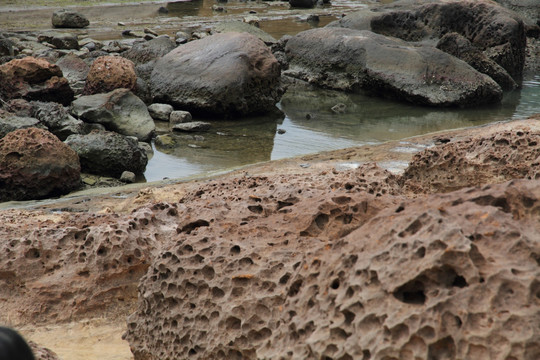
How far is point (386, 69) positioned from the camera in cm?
1216

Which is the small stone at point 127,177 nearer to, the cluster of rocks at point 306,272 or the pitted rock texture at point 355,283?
the cluster of rocks at point 306,272

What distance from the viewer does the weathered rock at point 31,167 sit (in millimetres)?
6973

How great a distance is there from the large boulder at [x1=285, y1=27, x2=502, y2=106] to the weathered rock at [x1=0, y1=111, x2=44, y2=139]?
6.15 m

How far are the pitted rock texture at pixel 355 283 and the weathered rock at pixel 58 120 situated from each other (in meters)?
6.12

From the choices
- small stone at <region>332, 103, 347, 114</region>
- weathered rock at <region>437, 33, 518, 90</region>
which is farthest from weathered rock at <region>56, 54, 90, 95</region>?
weathered rock at <region>437, 33, 518, 90</region>

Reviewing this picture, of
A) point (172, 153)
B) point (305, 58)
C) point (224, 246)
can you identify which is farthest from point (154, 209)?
point (305, 58)

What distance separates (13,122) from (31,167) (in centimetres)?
131

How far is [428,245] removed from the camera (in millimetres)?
1879

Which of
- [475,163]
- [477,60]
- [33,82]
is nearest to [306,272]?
[475,163]

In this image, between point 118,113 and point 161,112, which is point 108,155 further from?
point 161,112

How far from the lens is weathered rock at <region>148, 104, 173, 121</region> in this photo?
33.1 feet

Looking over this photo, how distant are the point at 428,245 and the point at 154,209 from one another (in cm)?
201

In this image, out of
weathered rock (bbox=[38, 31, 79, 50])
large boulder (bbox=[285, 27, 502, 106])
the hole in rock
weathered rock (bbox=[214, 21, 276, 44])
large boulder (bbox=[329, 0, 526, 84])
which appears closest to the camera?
the hole in rock

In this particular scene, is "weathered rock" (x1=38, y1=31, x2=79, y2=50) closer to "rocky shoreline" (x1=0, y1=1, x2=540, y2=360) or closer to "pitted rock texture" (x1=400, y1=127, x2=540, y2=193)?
"rocky shoreline" (x1=0, y1=1, x2=540, y2=360)
